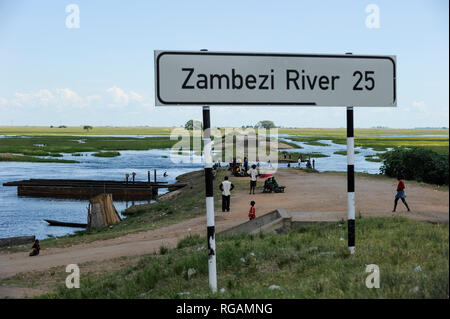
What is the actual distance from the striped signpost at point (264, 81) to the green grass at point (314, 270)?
1163 millimetres

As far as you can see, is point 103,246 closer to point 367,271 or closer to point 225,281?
point 225,281

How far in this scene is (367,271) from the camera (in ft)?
15.4

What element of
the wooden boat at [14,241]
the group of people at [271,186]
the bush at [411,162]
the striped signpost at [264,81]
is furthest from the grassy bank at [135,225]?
the striped signpost at [264,81]

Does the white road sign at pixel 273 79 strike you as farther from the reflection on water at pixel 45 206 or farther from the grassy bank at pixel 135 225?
the reflection on water at pixel 45 206

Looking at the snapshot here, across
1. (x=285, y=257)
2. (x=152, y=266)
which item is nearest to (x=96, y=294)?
(x=152, y=266)

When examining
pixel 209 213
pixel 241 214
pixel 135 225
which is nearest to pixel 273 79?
pixel 209 213

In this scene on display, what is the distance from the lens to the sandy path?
13711mm

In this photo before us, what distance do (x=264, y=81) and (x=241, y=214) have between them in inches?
585

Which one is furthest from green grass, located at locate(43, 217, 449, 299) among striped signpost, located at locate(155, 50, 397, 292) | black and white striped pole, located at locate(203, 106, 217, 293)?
striped signpost, located at locate(155, 50, 397, 292)

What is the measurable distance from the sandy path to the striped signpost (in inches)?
74.0

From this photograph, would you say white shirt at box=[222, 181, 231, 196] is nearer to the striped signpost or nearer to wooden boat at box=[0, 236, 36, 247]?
wooden boat at box=[0, 236, 36, 247]

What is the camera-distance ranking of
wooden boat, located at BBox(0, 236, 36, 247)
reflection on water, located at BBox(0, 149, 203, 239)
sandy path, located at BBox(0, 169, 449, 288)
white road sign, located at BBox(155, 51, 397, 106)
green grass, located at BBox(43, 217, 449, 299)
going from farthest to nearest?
reflection on water, located at BBox(0, 149, 203, 239) < wooden boat, located at BBox(0, 236, 36, 247) < sandy path, located at BBox(0, 169, 449, 288) < white road sign, located at BBox(155, 51, 397, 106) < green grass, located at BBox(43, 217, 449, 299)

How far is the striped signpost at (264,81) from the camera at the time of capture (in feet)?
15.0
